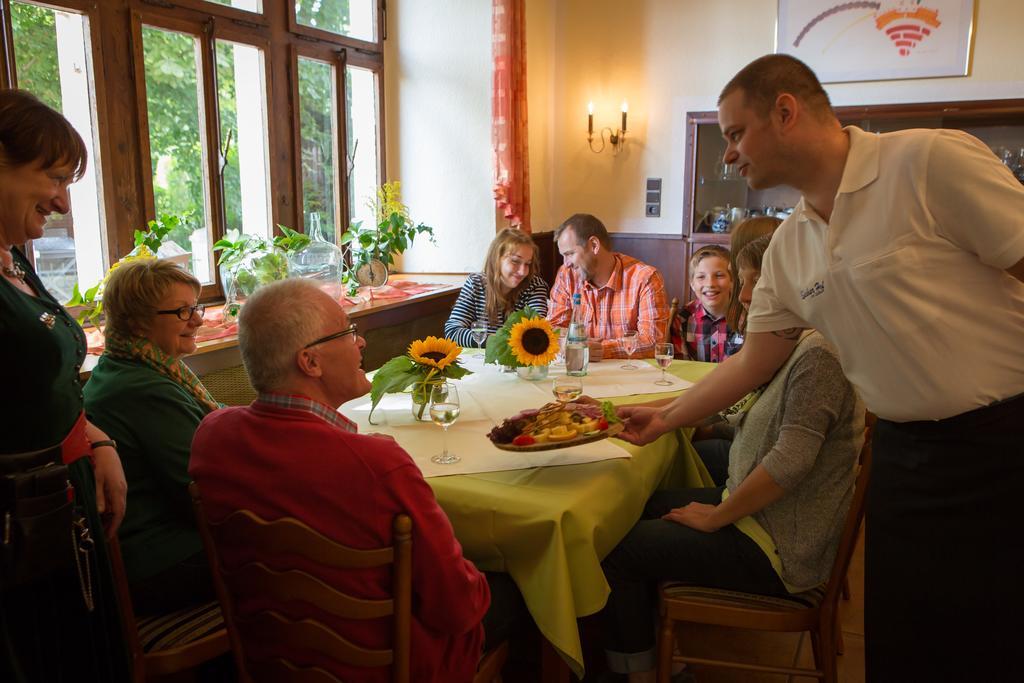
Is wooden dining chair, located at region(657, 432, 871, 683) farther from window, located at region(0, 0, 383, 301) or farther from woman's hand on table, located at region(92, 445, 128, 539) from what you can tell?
window, located at region(0, 0, 383, 301)

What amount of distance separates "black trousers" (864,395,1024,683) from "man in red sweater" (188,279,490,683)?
824 millimetres

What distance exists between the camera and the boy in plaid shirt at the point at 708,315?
119 inches

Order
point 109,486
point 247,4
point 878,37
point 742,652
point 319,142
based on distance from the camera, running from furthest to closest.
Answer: point 878,37
point 319,142
point 247,4
point 742,652
point 109,486

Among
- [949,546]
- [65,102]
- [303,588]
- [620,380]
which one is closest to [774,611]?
[949,546]

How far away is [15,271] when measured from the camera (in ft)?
4.85

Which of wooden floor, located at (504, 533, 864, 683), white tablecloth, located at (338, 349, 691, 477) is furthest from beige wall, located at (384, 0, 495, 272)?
wooden floor, located at (504, 533, 864, 683)

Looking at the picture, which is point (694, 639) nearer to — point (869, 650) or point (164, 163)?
point (869, 650)

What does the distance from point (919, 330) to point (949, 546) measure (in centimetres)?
43

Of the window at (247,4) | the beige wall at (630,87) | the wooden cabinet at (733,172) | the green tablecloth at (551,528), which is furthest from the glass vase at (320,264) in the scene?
the wooden cabinet at (733,172)

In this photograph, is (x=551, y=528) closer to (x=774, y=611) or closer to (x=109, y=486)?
(x=774, y=611)

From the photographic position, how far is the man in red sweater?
1210 millimetres

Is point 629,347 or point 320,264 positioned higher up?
point 320,264

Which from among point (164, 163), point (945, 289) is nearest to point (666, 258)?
point (164, 163)

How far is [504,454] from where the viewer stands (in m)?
1.88
